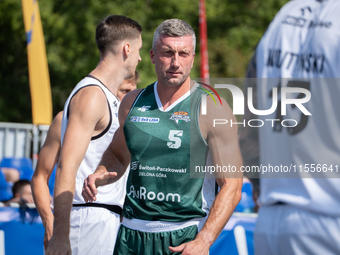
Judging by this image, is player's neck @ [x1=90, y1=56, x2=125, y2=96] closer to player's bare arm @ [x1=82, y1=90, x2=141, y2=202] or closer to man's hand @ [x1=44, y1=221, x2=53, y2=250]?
player's bare arm @ [x1=82, y1=90, x2=141, y2=202]

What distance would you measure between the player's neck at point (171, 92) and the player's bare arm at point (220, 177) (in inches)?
9.1

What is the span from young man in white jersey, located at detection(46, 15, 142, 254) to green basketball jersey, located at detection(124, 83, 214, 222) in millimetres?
366

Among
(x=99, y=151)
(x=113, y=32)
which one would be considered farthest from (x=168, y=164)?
(x=113, y=32)

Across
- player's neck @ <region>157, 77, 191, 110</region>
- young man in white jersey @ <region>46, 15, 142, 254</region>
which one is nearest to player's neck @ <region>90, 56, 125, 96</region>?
young man in white jersey @ <region>46, 15, 142, 254</region>

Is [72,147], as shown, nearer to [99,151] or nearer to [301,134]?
[99,151]

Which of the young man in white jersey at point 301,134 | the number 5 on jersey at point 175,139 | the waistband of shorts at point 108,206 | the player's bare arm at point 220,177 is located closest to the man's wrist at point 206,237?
the player's bare arm at point 220,177

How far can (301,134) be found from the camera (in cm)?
185

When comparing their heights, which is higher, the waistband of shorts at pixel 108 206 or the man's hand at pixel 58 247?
the man's hand at pixel 58 247

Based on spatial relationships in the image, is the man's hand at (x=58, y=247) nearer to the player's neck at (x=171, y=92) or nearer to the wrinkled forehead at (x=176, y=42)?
the player's neck at (x=171, y=92)

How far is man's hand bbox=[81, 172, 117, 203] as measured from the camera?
2762mm

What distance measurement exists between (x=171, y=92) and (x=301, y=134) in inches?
50.3

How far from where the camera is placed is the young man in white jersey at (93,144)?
9.00ft

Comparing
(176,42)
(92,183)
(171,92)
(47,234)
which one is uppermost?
(176,42)

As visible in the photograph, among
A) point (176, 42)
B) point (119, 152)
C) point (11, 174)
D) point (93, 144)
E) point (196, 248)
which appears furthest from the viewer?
point (11, 174)
